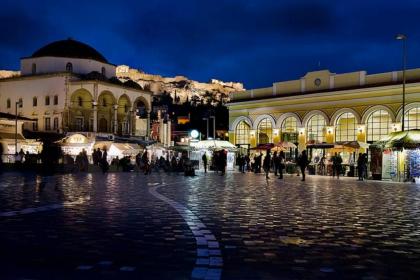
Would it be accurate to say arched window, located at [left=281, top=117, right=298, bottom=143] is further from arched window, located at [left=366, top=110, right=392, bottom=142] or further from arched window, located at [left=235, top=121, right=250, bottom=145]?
arched window, located at [left=366, top=110, right=392, bottom=142]

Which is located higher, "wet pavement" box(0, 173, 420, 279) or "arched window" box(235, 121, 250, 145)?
"arched window" box(235, 121, 250, 145)

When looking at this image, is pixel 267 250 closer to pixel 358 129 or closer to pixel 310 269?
pixel 310 269

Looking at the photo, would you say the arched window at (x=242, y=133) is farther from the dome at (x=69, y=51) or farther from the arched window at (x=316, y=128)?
the dome at (x=69, y=51)

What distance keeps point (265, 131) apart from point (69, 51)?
100 ft

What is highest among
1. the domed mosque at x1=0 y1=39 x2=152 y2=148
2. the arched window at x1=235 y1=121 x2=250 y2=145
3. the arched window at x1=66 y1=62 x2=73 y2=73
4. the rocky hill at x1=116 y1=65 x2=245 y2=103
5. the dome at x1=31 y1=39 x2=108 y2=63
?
the rocky hill at x1=116 y1=65 x2=245 y2=103

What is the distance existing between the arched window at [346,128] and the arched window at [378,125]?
1.38 meters

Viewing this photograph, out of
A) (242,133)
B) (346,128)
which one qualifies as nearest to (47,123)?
(242,133)

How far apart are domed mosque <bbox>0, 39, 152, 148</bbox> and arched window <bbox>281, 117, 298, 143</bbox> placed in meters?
26.0

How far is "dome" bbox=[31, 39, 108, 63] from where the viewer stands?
6877 cm

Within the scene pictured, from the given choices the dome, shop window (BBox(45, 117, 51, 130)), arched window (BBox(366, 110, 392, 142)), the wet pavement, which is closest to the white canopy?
arched window (BBox(366, 110, 392, 142))

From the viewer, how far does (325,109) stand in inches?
1817

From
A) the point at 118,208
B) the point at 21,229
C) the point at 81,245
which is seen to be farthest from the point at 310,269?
the point at 118,208

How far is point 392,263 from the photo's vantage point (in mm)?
6801

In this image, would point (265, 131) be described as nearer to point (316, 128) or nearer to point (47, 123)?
point (316, 128)
